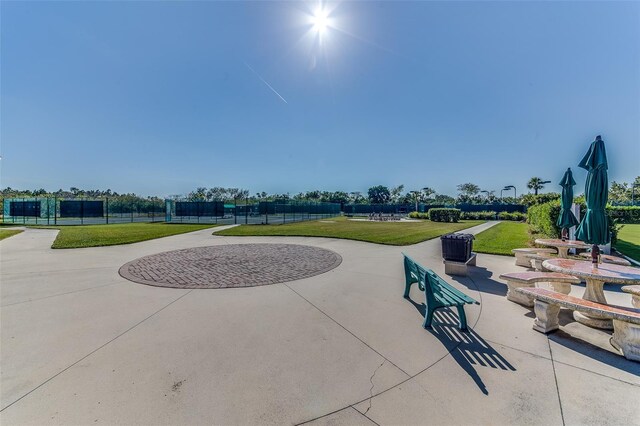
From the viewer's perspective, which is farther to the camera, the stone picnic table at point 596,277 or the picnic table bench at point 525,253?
the picnic table bench at point 525,253

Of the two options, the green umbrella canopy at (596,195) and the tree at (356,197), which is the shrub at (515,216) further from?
the tree at (356,197)

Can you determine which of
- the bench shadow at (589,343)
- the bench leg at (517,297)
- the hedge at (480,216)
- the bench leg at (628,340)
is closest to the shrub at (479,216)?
the hedge at (480,216)

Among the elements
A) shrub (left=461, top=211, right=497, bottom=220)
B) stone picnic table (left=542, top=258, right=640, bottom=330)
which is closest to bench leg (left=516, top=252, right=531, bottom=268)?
stone picnic table (left=542, top=258, right=640, bottom=330)

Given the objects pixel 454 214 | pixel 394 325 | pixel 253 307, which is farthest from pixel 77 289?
pixel 454 214

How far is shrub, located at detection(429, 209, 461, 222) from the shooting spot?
74.3 feet

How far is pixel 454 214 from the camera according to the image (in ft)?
74.2

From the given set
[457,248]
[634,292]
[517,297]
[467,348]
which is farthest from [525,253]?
[467,348]

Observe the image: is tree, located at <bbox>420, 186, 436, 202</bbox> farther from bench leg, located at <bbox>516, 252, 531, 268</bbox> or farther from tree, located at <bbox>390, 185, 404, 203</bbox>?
bench leg, located at <bbox>516, 252, 531, 268</bbox>

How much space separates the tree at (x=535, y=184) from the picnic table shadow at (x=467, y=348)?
54.6 meters

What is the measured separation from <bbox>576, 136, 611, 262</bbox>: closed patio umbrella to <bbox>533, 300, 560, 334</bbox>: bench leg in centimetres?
121

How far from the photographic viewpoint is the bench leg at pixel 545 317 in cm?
311

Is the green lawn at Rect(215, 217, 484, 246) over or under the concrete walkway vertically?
over

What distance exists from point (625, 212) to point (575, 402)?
1109 inches

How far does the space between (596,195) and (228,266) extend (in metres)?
7.07
